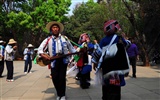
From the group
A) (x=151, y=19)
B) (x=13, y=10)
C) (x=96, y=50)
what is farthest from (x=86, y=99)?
(x=13, y=10)

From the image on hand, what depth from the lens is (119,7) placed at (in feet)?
76.4

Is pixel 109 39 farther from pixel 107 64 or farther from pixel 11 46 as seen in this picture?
pixel 11 46

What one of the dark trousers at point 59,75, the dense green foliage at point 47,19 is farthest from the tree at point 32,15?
the dark trousers at point 59,75

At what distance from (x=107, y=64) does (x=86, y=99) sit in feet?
7.02

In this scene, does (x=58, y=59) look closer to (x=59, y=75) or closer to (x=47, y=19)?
(x=59, y=75)

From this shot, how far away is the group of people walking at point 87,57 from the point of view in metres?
4.56

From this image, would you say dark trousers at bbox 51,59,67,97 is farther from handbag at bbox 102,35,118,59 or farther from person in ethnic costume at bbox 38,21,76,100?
handbag at bbox 102,35,118,59

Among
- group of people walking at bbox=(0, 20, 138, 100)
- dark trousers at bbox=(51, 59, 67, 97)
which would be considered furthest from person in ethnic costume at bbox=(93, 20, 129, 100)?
dark trousers at bbox=(51, 59, 67, 97)

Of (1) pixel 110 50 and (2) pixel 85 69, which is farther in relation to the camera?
(2) pixel 85 69

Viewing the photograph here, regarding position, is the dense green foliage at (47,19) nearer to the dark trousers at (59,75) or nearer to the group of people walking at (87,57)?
the group of people walking at (87,57)

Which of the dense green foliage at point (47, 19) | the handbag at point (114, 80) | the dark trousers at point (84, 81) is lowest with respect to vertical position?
the dark trousers at point (84, 81)

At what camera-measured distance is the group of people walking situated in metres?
4.56

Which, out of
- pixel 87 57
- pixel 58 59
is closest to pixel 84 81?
pixel 87 57

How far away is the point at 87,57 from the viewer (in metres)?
8.13
